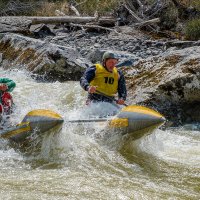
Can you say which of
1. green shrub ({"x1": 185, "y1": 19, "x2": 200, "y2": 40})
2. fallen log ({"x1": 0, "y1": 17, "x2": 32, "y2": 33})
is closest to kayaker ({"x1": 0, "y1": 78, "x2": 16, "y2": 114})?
fallen log ({"x1": 0, "y1": 17, "x2": 32, "y2": 33})

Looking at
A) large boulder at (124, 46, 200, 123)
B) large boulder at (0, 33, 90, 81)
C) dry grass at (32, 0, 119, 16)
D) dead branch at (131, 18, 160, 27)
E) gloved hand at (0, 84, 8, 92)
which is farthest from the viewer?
dry grass at (32, 0, 119, 16)

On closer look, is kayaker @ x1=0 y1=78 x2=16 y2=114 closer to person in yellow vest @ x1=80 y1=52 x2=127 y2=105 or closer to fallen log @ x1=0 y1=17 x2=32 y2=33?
person in yellow vest @ x1=80 y1=52 x2=127 y2=105

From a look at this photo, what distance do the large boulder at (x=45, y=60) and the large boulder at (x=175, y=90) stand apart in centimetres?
267

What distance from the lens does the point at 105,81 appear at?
24.5 feet

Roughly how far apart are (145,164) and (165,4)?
38.6 feet

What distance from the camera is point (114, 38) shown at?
49.5 ft

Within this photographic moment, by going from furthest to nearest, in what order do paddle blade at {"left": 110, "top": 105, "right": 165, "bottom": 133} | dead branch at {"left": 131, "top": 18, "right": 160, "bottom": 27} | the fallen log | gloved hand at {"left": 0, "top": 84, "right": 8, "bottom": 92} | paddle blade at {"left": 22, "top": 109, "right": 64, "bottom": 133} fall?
dead branch at {"left": 131, "top": 18, "right": 160, "bottom": 27}, the fallen log, gloved hand at {"left": 0, "top": 84, "right": 8, "bottom": 92}, paddle blade at {"left": 110, "top": 105, "right": 165, "bottom": 133}, paddle blade at {"left": 22, "top": 109, "right": 64, "bottom": 133}

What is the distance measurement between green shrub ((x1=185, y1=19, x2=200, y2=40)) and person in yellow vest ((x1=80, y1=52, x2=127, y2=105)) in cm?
764

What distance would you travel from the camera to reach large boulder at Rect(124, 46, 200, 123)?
855cm

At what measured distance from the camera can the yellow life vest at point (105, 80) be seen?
746 centimetres

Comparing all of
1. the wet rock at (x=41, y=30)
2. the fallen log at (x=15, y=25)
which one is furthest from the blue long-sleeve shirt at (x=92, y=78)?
the wet rock at (x=41, y=30)

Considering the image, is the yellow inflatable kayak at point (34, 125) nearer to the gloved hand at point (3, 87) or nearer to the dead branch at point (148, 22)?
the gloved hand at point (3, 87)

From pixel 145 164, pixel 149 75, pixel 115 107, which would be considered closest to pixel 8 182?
pixel 145 164

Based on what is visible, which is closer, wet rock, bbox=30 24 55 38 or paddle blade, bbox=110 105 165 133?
paddle blade, bbox=110 105 165 133
